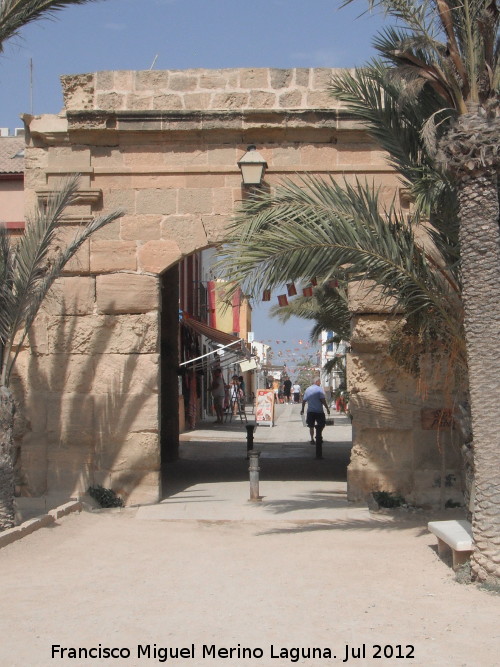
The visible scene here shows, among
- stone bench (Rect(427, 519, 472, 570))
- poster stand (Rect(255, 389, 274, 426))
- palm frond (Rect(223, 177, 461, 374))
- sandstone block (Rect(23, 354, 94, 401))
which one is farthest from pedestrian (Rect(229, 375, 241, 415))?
stone bench (Rect(427, 519, 472, 570))

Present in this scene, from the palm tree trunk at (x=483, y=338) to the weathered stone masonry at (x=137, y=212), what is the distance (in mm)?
3841

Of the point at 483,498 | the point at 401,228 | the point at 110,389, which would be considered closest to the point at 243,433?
the point at 110,389

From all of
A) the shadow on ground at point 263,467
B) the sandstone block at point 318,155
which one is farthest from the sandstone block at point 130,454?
the sandstone block at point 318,155

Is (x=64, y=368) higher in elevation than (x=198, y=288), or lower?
lower

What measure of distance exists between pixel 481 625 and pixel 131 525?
4964 millimetres

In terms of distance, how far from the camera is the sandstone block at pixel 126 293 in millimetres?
11109

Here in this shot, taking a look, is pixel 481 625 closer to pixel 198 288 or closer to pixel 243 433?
pixel 243 433

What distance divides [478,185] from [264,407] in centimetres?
2037

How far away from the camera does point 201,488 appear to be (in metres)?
12.8

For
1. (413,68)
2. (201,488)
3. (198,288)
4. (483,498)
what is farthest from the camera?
(198,288)

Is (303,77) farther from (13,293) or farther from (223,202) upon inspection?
(13,293)

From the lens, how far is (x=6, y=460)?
890 cm

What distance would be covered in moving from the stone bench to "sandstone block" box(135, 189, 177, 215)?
204 inches

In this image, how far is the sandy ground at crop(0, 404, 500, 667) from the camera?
Result: 17.3 ft
